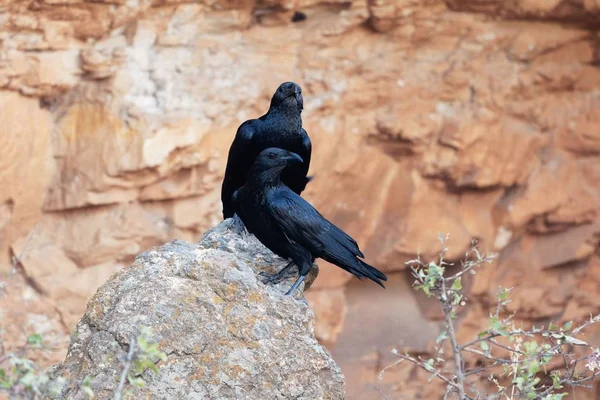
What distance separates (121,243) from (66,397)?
5898 mm

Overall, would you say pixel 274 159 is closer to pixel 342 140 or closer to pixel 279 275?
pixel 279 275

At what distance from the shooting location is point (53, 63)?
8.73 m

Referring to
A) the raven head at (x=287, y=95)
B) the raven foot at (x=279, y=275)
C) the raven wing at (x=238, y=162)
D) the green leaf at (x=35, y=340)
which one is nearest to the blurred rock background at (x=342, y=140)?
the raven wing at (x=238, y=162)

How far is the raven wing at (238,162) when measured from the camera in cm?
559

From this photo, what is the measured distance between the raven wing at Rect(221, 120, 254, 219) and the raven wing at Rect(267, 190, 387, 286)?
91 centimetres

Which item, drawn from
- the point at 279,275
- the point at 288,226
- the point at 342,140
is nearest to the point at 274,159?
the point at 288,226

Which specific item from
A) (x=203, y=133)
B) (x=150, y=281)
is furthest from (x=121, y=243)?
(x=150, y=281)

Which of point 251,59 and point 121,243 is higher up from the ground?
point 251,59

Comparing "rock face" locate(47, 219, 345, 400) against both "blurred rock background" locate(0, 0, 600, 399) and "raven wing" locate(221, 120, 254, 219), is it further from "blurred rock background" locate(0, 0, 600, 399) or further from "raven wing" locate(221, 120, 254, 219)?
"blurred rock background" locate(0, 0, 600, 399)

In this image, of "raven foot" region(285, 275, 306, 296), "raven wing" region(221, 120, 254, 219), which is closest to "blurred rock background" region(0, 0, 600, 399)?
"raven wing" region(221, 120, 254, 219)

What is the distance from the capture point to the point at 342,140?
9938 millimetres

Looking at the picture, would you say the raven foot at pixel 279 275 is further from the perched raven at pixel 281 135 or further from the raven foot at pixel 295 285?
the perched raven at pixel 281 135

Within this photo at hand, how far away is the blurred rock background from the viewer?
8.94 m

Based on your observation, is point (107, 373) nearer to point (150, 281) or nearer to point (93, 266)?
point (150, 281)
